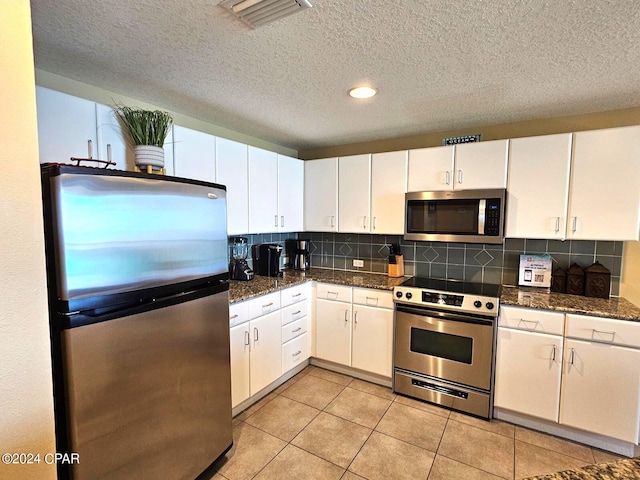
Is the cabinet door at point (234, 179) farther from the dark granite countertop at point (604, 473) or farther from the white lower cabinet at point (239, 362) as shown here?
the dark granite countertop at point (604, 473)

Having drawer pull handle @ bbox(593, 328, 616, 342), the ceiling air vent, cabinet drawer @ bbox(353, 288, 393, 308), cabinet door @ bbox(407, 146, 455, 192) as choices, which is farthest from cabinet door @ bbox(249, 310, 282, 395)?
drawer pull handle @ bbox(593, 328, 616, 342)

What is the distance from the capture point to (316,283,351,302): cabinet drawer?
290 cm

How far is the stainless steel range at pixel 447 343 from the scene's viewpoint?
2.34m

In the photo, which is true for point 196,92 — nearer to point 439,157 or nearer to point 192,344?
point 192,344

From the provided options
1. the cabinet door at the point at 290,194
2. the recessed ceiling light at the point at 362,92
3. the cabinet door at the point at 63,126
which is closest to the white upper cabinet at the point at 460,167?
the recessed ceiling light at the point at 362,92

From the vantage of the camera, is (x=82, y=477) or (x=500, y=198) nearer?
(x=82, y=477)

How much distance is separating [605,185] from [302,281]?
7.93 feet

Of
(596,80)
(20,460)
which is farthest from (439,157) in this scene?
A: (20,460)

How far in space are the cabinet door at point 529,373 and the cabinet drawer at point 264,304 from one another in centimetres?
175

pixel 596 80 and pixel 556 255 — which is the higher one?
pixel 596 80

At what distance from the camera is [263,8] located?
1.23 m

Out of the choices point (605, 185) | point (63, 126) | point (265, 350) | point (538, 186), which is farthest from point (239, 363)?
point (605, 185)

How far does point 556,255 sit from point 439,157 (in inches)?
49.5

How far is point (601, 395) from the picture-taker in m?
2.03
